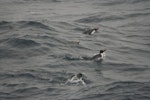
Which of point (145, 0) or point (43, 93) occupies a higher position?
point (145, 0)

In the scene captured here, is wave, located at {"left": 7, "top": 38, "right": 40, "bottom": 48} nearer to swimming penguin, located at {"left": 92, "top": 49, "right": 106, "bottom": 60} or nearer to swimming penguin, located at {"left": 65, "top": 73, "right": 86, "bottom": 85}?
swimming penguin, located at {"left": 92, "top": 49, "right": 106, "bottom": 60}

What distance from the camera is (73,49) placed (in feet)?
75.3

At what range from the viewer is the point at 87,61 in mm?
20875

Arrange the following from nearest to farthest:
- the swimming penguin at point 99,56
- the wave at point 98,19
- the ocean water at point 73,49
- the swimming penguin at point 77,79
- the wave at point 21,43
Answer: the ocean water at point 73,49 < the swimming penguin at point 77,79 < the swimming penguin at point 99,56 < the wave at point 21,43 < the wave at point 98,19

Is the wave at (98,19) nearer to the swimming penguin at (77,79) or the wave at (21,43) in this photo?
the wave at (21,43)

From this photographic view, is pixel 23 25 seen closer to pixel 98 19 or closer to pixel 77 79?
pixel 98 19

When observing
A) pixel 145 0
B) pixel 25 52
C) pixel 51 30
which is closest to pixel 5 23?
pixel 51 30

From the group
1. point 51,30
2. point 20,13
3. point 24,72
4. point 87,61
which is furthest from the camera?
point 20,13

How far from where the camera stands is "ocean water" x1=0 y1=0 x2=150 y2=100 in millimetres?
17156

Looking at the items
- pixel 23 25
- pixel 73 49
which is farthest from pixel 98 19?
pixel 73 49

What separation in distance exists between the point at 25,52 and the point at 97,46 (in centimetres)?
395

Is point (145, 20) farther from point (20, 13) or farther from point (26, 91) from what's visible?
point (26, 91)

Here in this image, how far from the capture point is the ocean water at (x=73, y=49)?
1716 centimetres

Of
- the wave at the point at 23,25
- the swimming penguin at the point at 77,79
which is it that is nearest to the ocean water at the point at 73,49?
the wave at the point at 23,25
